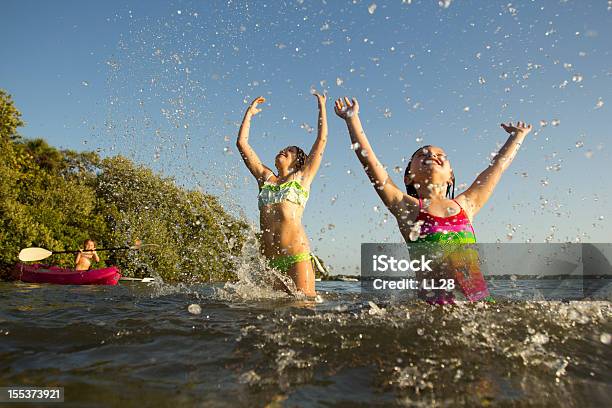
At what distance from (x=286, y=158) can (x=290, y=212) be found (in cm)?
75

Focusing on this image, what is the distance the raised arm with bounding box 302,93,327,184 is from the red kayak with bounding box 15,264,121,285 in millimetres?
10622

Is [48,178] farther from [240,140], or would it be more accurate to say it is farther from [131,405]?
[131,405]

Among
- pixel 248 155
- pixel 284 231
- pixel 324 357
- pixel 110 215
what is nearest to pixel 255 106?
pixel 248 155

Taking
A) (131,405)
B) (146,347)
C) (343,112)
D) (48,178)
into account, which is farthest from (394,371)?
(48,178)

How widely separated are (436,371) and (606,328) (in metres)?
1.96

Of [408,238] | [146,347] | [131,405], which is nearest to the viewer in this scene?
[131,405]

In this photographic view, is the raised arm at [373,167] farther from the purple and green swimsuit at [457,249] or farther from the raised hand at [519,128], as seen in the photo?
the raised hand at [519,128]

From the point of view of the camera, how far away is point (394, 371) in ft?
7.88

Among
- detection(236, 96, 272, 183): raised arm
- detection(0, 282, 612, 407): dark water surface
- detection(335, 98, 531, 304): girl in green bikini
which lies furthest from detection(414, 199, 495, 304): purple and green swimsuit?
detection(236, 96, 272, 183): raised arm

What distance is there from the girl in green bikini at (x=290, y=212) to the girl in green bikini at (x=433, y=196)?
5.04ft

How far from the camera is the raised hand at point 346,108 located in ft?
13.2

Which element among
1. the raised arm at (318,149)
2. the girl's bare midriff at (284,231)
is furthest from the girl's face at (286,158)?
the girl's bare midriff at (284,231)

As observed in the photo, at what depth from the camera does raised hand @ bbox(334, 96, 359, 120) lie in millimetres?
4031

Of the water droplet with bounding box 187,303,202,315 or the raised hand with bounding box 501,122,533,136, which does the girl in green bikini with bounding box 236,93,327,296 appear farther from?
the raised hand with bounding box 501,122,533,136
